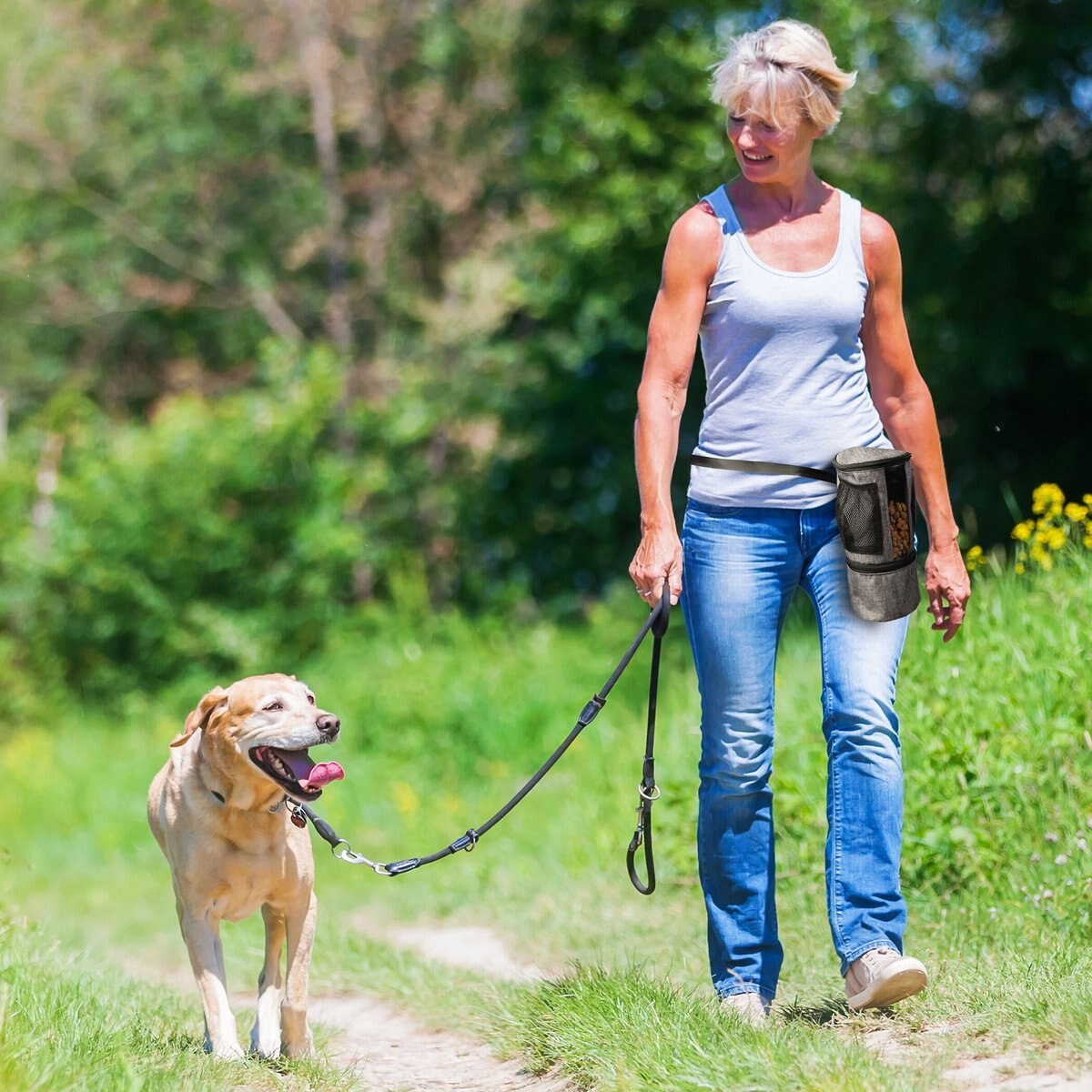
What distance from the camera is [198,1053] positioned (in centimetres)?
373

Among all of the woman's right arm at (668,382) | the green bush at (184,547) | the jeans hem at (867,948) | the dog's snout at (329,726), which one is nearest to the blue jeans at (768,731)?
the jeans hem at (867,948)

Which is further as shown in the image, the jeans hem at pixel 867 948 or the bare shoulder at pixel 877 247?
the bare shoulder at pixel 877 247

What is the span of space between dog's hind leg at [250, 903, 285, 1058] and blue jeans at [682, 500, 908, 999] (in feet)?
3.92

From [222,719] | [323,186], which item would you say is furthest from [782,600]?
[323,186]

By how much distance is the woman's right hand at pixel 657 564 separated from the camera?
3.71 meters

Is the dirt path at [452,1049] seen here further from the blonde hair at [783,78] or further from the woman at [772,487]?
the blonde hair at [783,78]

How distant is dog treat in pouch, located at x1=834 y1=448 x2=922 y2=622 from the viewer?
3711mm

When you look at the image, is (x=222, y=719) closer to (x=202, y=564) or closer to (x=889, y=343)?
(x=889, y=343)

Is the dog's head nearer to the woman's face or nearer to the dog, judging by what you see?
the dog

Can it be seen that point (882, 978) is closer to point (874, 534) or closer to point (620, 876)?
point (874, 534)

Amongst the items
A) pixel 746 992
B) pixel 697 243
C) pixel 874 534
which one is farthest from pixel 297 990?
pixel 697 243

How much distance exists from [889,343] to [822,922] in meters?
2.23

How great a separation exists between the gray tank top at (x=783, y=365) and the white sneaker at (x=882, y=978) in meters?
1.10

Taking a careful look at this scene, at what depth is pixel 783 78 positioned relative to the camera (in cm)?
368
